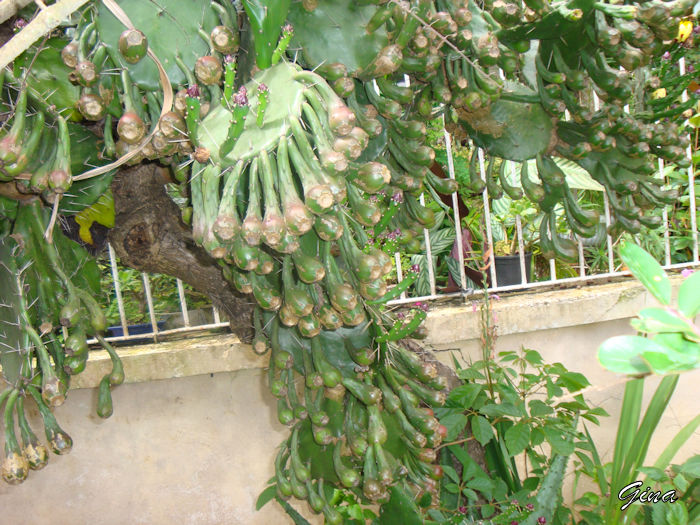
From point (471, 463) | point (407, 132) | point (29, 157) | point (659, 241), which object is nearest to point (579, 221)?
point (407, 132)

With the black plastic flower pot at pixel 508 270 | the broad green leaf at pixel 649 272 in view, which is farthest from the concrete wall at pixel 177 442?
the broad green leaf at pixel 649 272

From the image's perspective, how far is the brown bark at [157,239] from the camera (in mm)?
1088

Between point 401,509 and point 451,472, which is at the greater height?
point 401,509

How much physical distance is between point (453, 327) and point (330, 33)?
69.3 inches

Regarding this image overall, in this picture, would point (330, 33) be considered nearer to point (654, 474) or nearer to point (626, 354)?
point (626, 354)

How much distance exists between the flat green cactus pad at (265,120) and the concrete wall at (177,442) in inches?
65.3

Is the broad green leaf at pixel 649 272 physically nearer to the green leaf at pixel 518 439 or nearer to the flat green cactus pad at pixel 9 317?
the flat green cactus pad at pixel 9 317

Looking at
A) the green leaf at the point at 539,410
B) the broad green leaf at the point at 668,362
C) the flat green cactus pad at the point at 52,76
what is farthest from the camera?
the green leaf at the point at 539,410

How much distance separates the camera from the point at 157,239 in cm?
118

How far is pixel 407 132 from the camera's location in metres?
0.95

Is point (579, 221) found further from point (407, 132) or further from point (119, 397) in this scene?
point (119, 397)

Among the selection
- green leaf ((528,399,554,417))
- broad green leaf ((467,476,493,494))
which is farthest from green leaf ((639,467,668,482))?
broad green leaf ((467,476,493,494))

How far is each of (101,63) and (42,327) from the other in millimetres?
362

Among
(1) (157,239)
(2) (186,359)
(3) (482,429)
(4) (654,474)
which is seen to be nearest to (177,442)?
(2) (186,359)
